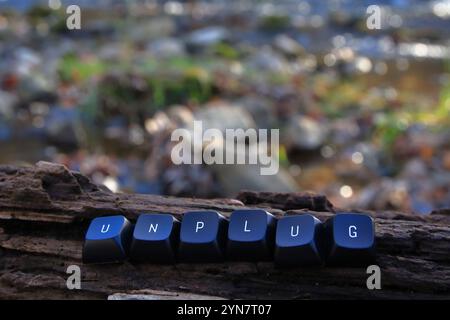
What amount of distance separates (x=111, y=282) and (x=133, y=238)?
0.25 feet

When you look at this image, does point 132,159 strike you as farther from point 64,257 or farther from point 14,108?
point 64,257

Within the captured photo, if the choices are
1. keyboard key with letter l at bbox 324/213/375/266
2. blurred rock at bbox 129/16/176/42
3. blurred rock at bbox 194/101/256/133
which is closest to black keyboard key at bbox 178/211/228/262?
keyboard key with letter l at bbox 324/213/375/266

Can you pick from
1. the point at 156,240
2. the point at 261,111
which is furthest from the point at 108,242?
the point at 261,111

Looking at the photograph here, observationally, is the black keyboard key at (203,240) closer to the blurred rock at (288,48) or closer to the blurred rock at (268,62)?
the blurred rock at (268,62)

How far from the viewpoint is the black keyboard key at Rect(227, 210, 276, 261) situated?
100 centimetres

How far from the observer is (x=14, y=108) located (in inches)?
253

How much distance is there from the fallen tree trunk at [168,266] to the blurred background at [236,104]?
281 cm

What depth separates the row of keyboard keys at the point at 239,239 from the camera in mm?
979

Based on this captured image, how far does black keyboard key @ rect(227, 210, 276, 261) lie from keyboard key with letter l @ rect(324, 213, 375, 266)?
3.4 inches

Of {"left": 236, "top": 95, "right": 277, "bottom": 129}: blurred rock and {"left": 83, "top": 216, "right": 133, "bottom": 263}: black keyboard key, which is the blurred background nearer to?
{"left": 236, "top": 95, "right": 277, "bottom": 129}: blurred rock

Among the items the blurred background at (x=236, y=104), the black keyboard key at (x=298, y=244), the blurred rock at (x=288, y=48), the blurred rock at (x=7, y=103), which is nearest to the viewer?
the black keyboard key at (x=298, y=244)

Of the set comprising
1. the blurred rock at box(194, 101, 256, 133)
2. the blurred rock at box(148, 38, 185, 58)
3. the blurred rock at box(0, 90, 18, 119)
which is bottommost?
the blurred rock at box(194, 101, 256, 133)

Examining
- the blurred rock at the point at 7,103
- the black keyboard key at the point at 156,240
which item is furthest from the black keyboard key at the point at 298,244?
the blurred rock at the point at 7,103
